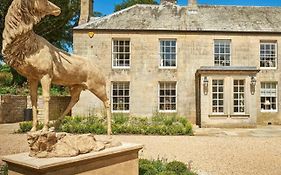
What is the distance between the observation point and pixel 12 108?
66.0 feet

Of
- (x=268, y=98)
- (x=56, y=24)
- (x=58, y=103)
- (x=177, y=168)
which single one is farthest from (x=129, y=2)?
(x=177, y=168)

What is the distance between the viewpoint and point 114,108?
64.3ft

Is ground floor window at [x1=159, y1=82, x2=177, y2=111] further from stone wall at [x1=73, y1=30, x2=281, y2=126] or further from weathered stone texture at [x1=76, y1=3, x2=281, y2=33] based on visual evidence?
weathered stone texture at [x1=76, y1=3, x2=281, y2=33]

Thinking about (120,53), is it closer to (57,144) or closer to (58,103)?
(58,103)

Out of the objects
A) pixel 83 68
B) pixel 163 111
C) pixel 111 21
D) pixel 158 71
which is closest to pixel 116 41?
pixel 111 21

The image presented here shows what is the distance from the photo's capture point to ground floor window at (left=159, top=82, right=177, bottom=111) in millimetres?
19641

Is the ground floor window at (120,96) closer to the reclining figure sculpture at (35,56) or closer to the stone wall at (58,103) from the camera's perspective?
the stone wall at (58,103)

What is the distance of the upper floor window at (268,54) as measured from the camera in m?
20.2

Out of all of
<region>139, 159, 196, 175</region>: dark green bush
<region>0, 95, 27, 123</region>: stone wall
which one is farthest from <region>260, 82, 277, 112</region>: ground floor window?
<region>0, 95, 27, 123</region>: stone wall

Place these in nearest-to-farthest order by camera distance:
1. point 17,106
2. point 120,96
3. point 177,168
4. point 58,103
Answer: point 177,168 → point 120,96 → point 17,106 → point 58,103

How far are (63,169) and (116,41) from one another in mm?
16255

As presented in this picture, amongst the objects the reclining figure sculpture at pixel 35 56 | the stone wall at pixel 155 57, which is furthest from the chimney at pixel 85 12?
the reclining figure sculpture at pixel 35 56

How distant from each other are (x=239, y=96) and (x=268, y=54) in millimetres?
4310

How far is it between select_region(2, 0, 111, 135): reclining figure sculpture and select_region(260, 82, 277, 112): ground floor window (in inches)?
701
